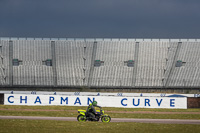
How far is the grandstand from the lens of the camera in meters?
61.2

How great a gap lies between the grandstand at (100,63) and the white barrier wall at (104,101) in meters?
23.7

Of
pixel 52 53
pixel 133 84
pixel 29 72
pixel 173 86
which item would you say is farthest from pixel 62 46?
pixel 173 86

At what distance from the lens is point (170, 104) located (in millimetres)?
36438

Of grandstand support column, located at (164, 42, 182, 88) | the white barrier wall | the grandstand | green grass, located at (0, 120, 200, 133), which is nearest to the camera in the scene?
green grass, located at (0, 120, 200, 133)

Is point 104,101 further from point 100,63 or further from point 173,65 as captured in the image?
point 173,65

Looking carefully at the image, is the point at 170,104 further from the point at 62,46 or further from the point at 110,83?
the point at 62,46

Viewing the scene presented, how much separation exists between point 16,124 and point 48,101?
15.9m

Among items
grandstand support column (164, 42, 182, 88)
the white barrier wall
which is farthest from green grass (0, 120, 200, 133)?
grandstand support column (164, 42, 182, 88)

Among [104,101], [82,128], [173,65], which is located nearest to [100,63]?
[173,65]

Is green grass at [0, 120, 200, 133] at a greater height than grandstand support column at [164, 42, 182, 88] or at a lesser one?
lesser

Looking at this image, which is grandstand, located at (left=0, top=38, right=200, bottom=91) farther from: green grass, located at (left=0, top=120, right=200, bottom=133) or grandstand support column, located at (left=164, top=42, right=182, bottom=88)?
green grass, located at (left=0, top=120, right=200, bottom=133)

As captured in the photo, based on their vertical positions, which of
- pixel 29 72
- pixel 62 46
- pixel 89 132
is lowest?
pixel 89 132

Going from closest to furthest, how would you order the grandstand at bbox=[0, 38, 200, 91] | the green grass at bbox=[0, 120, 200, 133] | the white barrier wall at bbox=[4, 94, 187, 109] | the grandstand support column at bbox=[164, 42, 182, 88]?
1. the green grass at bbox=[0, 120, 200, 133]
2. the white barrier wall at bbox=[4, 94, 187, 109]
3. the grandstand support column at bbox=[164, 42, 182, 88]
4. the grandstand at bbox=[0, 38, 200, 91]

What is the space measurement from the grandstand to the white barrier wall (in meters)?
23.7
